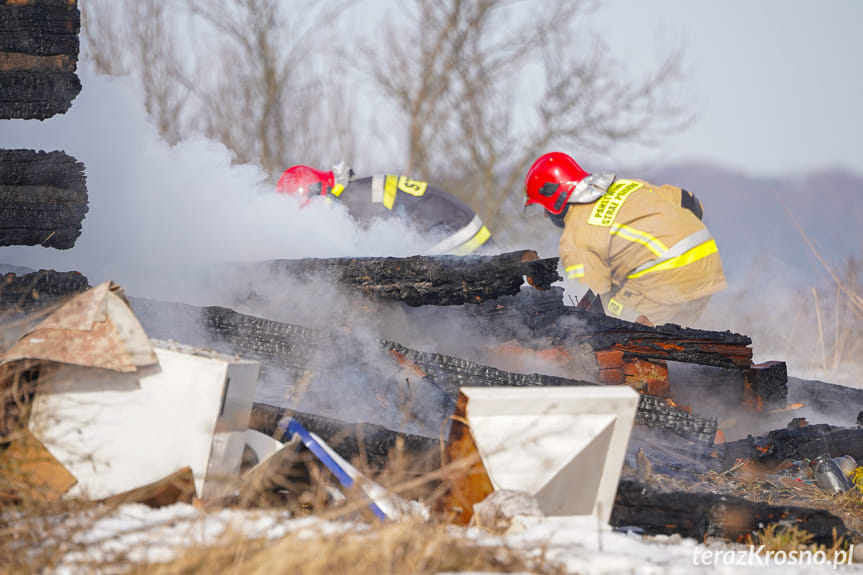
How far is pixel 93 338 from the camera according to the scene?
254 centimetres

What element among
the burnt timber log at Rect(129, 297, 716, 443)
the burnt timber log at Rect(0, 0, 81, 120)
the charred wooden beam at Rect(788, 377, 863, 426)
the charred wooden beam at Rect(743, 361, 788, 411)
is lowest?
the charred wooden beam at Rect(788, 377, 863, 426)

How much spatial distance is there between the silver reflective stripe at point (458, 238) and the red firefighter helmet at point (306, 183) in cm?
167

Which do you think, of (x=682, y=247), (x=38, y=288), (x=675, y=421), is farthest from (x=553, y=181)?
(x=38, y=288)

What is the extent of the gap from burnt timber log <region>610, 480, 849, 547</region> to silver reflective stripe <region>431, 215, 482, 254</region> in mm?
4972

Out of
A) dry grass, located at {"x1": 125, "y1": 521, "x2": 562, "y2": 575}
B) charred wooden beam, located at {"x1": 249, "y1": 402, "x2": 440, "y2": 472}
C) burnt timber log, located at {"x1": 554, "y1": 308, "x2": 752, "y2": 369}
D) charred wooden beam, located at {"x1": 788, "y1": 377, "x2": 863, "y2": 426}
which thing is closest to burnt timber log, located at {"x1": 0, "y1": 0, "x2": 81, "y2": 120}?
charred wooden beam, located at {"x1": 249, "y1": 402, "x2": 440, "y2": 472}

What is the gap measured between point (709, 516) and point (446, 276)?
7.69 ft

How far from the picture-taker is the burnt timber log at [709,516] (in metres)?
2.88

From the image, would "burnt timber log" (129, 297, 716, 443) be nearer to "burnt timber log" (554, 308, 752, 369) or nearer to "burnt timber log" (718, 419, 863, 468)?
"burnt timber log" (718, 419, 863, 468)

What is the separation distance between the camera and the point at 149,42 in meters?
19.2

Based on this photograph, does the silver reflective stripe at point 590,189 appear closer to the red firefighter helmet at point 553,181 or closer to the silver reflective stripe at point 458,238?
the red firefighter helmet at point 553,181

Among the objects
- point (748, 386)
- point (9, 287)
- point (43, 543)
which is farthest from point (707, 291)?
point (43, 543)

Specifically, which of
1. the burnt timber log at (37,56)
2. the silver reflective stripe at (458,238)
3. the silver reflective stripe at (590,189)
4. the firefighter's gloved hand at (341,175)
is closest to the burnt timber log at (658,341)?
the silver reflective stripe at (458,238)

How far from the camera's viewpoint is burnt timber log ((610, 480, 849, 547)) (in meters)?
2.88

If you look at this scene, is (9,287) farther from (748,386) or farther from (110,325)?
(748,386)
